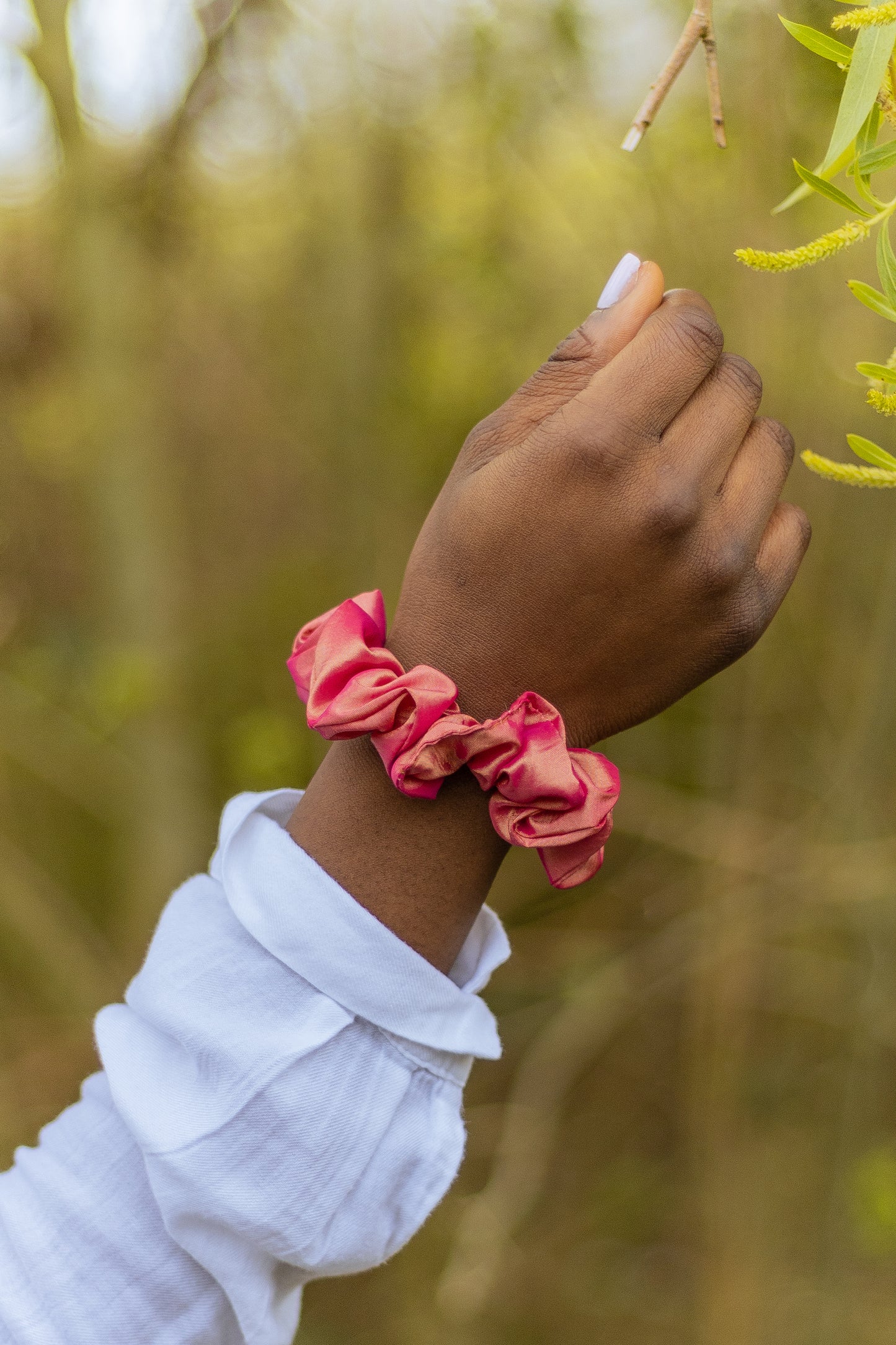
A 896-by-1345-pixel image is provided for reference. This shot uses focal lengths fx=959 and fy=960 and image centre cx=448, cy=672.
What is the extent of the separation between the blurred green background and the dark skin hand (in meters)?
0.82

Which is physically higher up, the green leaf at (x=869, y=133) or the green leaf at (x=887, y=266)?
the green leaf at (x=869, y=133)

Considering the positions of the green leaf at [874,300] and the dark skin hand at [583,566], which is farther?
the dark skin hand at [583,566]

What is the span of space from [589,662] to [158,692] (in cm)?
144

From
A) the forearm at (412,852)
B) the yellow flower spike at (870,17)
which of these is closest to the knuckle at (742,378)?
the yellow flower spike at (870,17)

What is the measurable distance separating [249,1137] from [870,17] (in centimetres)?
70

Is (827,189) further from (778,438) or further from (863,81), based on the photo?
(778,438)

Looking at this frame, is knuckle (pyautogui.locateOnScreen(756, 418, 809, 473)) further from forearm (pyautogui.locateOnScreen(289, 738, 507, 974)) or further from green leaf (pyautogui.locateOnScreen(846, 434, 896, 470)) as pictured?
forearm (pyautogui.locateOnScreen(289, 738, 507, 974))

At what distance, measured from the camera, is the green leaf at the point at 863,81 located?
47 centimetres

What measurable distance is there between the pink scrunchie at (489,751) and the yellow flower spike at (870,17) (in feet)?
1.27

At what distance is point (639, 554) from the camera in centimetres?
62

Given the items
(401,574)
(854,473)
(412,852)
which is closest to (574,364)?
(854,473)

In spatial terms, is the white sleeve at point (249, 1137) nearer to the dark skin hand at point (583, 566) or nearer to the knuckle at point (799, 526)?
the dark skin hand at point (583, 566)

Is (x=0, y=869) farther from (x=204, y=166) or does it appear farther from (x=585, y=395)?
(x=585, y=395)

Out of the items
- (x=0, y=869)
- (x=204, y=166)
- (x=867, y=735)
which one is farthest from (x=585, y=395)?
(x=0, y=869)
